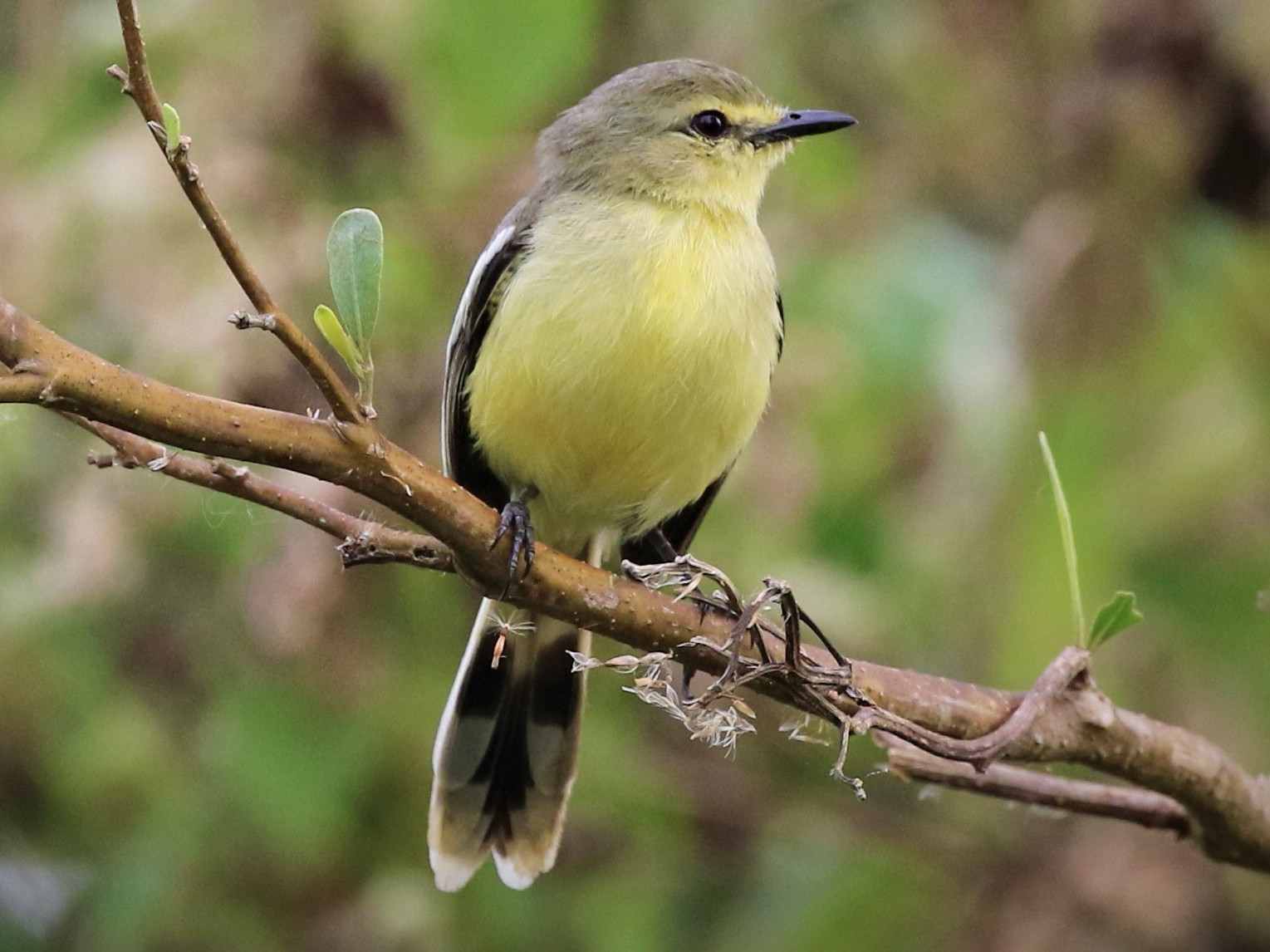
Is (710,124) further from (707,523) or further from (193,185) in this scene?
(193,185)

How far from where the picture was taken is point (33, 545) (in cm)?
489

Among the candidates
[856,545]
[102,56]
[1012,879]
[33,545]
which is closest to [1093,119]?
[856,545]

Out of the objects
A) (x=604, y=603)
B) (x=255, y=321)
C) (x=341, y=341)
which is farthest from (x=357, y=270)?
(x=604, y=603)

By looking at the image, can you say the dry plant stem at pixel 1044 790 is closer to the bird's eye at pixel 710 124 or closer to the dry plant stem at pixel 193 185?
the dry plant stem at pixel 193 185

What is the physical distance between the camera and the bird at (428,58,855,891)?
3.23m

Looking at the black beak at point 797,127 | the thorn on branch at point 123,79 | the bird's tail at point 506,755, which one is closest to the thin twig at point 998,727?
the bird's tail at point 506,755

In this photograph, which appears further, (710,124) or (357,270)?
(710,124)

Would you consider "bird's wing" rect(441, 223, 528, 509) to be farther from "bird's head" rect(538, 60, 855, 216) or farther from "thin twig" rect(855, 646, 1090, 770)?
"thin twig" rect(855, 646, 1090, 770)

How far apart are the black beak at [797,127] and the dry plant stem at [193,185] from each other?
231 centimetres

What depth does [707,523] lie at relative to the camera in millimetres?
4430

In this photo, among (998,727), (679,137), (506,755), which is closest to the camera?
(998,727)

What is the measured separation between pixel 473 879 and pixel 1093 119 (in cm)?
249

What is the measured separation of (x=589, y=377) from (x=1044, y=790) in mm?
1142

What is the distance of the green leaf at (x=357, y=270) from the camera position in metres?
1.94
